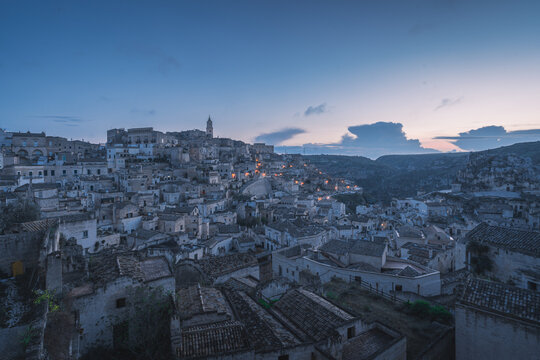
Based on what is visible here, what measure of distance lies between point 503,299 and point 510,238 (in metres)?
7.54

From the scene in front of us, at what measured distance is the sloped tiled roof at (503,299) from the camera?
32.7 ft

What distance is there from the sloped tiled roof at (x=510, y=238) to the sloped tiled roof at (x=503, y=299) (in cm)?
550

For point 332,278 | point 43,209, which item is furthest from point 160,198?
point 332,278

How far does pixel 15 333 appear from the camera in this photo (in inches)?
320

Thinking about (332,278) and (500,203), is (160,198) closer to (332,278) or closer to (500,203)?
(332,278)

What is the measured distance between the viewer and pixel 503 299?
10.6m

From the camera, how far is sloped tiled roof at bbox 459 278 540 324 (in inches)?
392

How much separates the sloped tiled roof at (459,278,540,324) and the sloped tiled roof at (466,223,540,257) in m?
5.50

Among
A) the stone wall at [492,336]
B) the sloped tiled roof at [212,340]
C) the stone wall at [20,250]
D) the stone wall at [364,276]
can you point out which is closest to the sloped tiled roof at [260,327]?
the sloped tiled roof at [212,340]

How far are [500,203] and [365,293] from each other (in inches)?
1997

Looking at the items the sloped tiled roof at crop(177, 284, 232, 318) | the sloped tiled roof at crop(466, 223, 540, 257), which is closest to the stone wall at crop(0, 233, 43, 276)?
the sloped tiled roof at crop(177, 284, 232, 318)

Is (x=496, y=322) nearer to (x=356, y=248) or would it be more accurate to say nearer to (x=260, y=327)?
(x=260, y=327)

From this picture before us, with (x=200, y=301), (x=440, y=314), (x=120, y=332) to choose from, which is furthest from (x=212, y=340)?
(x=440, y=314)

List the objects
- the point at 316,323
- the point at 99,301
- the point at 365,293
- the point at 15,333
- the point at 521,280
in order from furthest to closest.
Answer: the point at 365,293
the point at 521,280
the point at 316,323
the point at 99,301
the point at 15,333
